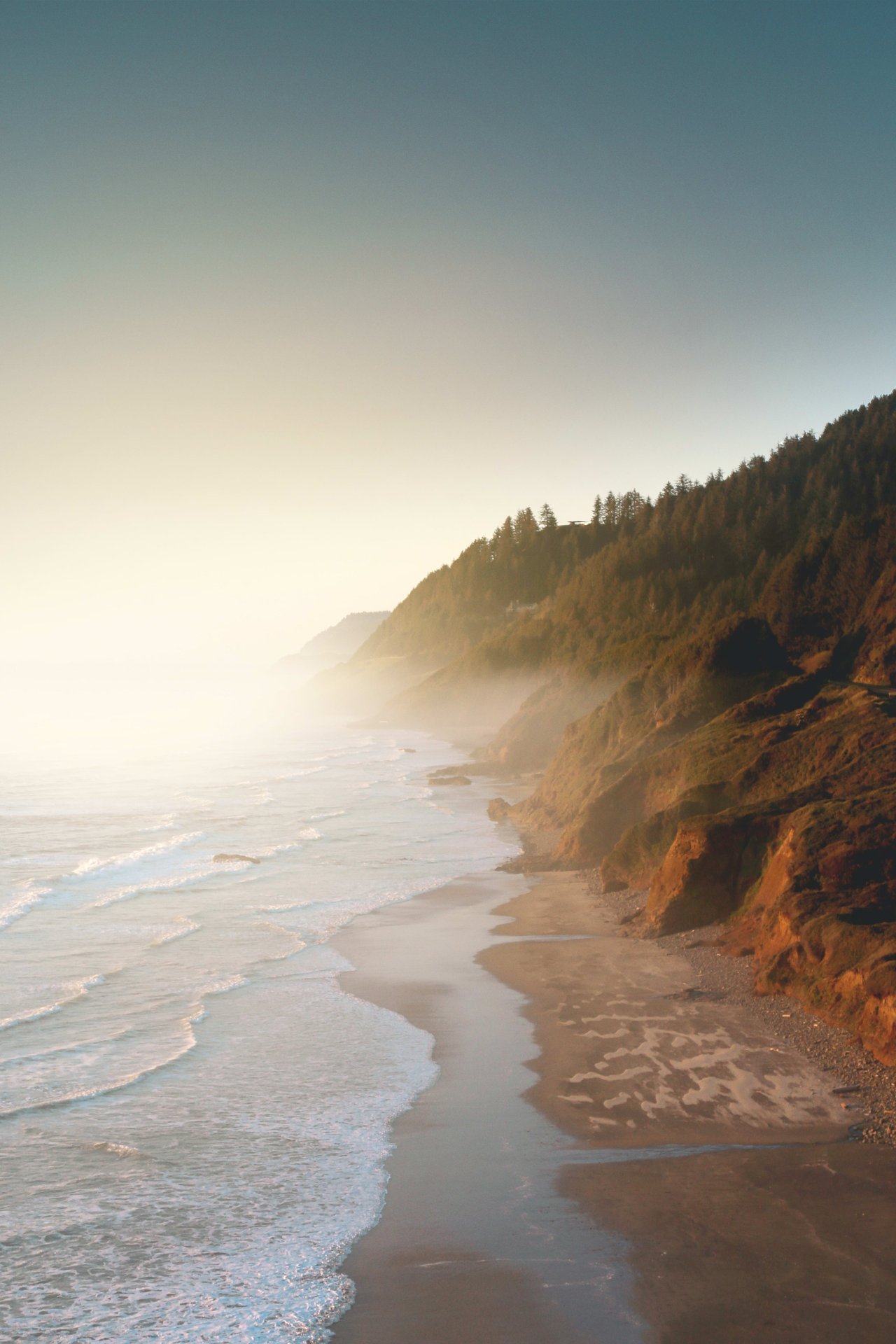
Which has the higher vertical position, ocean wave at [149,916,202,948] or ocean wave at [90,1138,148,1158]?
ocean wave at [149,916,202,948]

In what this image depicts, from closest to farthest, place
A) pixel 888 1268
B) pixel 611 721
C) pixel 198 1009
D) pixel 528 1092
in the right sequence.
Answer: pixel 888 1268 → pixel 528 1092 → pixel 198 1009 → pixel 611 721

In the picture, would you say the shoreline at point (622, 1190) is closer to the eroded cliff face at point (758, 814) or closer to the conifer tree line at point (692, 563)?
the eroded cliff face at point (758, 814)

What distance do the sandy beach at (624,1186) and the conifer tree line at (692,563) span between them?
36.9m

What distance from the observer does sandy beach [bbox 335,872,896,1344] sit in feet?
22.0

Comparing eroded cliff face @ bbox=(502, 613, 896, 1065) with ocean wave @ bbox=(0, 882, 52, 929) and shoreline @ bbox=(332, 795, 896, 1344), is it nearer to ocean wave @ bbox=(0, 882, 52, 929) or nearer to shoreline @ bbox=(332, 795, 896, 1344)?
shoreline @ bbox=(332, 795, 896, 1344)

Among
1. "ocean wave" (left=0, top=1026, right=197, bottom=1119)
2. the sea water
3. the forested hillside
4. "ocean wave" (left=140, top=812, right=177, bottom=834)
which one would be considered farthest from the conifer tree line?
"ocean wave" (left=0, top=1026, right=197, bottom=1119)

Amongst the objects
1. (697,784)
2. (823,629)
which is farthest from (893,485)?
(697,784)

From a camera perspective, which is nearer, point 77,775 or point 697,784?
point 697,784

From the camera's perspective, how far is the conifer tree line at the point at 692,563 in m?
70.9

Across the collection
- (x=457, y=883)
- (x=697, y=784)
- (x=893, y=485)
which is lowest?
(x=457, y=883)

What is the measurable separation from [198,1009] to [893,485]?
12028 cm

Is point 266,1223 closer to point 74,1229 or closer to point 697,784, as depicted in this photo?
point 74,1229

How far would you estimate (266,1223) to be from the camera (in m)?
8.25

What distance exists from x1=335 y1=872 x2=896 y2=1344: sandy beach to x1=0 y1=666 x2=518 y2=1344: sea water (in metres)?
0.62
